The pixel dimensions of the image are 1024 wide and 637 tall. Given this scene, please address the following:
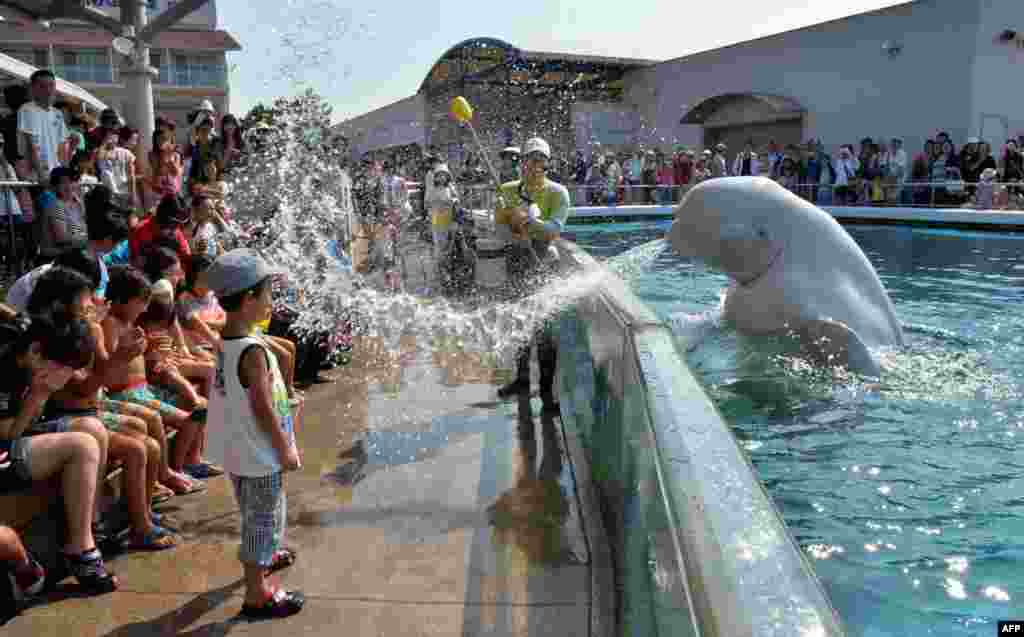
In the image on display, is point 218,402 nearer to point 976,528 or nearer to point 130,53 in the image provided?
point 976,528

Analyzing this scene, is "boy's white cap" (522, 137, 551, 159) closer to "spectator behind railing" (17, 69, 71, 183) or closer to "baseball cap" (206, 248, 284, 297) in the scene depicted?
"baseball cap" (206, 248, 284, 297)

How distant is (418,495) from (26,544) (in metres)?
1.75

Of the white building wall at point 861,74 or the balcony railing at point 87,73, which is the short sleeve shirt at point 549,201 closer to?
the white building wall at point 861,74

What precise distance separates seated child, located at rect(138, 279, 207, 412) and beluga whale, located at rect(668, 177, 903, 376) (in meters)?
4.04

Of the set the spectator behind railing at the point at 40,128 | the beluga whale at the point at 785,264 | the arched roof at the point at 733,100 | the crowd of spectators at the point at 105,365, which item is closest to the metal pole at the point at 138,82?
the spectator behind railing at the point at 40,128

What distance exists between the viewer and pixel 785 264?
19.8 ft

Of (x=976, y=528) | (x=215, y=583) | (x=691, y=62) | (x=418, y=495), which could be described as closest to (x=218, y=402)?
(x=215, y=583)

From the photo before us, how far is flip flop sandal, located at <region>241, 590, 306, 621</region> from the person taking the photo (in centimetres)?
294

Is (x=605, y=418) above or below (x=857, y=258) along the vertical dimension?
below

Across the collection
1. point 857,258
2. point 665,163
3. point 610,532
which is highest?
point 665,163

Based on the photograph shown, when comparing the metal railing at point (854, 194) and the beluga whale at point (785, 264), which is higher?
the metal railing at point (854, 194)

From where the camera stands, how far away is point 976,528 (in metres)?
3.65

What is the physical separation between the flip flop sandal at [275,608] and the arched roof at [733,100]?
92.1ft

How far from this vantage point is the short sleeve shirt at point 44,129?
7.52 meters
